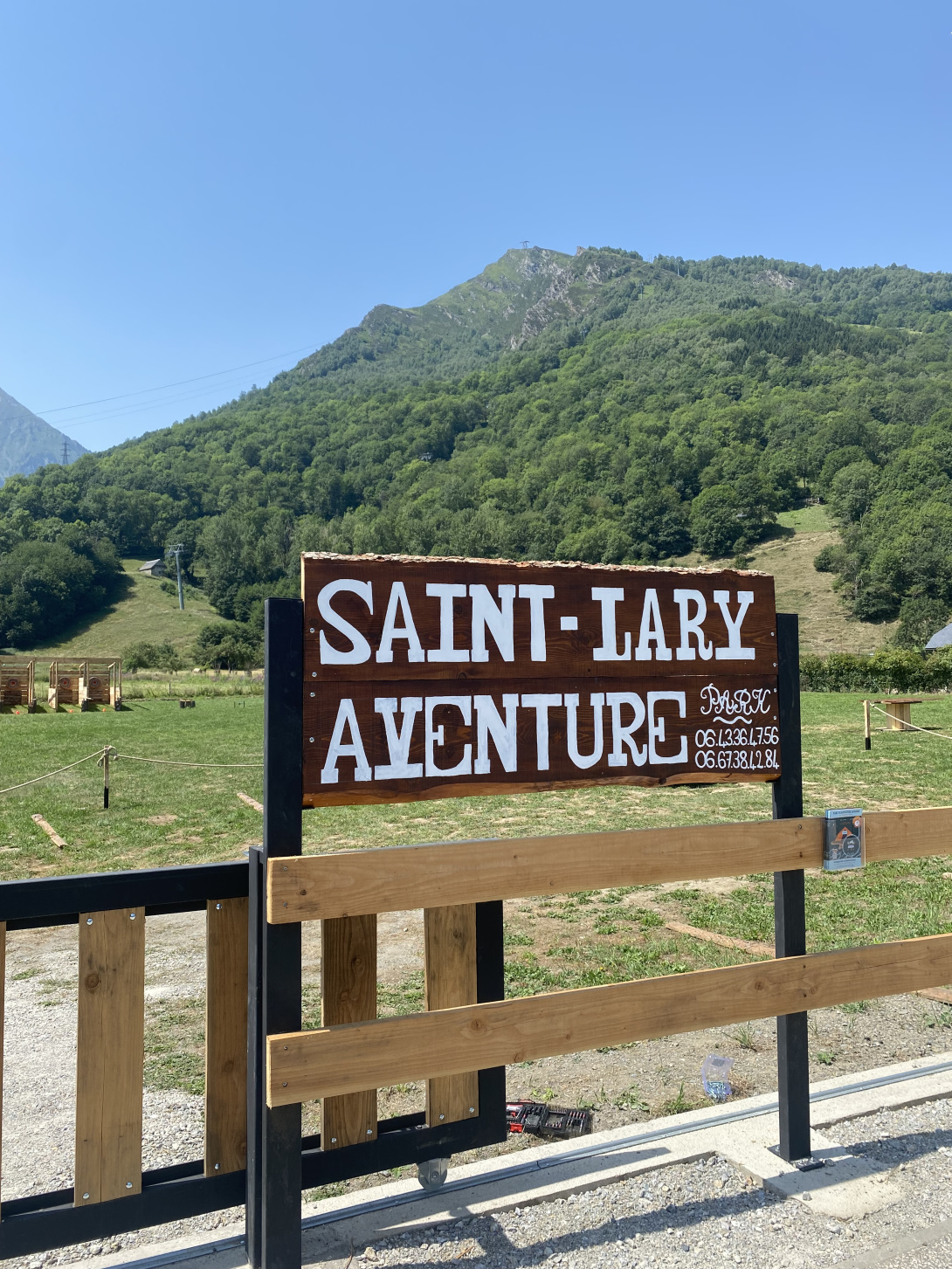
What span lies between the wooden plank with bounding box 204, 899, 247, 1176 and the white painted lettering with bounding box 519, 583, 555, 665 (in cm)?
116

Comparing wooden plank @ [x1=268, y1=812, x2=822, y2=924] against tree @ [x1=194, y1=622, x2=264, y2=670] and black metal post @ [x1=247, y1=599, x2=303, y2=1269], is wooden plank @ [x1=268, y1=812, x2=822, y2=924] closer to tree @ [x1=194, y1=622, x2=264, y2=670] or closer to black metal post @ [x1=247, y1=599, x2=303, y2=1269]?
black metal post @ [x1=247, y1=599, x2=303, y2=1269]

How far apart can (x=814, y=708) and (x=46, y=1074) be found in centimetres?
3035

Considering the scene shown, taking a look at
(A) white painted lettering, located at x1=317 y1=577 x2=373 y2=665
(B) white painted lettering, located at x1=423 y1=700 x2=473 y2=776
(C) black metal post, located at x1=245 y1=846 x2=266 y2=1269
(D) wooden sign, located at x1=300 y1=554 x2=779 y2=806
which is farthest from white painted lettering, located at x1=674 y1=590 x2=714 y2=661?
(C) black metal post, located at x1=245 y1=846 x2=266 y2=1269

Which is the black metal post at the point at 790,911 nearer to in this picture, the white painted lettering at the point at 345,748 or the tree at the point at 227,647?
the white painted lettering at the point at 345,748

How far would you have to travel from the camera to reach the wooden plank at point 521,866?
2387 millimetres

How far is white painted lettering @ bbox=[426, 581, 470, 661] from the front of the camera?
2.68 meters

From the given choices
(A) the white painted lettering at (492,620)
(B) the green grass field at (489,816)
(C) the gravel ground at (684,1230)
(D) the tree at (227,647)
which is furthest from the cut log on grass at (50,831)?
(D) the tree at (227,647)

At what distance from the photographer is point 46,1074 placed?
4176mm

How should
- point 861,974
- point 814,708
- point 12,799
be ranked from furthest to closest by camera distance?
point 814,708, point 12,799, point 861,974

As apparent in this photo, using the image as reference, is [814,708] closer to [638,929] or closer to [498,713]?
[638,929]

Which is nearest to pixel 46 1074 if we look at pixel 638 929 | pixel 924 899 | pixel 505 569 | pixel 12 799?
pixel 505 569

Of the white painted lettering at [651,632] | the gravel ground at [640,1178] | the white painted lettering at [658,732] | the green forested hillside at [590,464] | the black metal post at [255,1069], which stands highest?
the green forested hillside at [590,464]

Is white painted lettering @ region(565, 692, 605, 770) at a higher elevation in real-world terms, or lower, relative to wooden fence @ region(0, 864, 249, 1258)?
higher

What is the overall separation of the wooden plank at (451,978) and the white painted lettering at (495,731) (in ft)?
1.69
